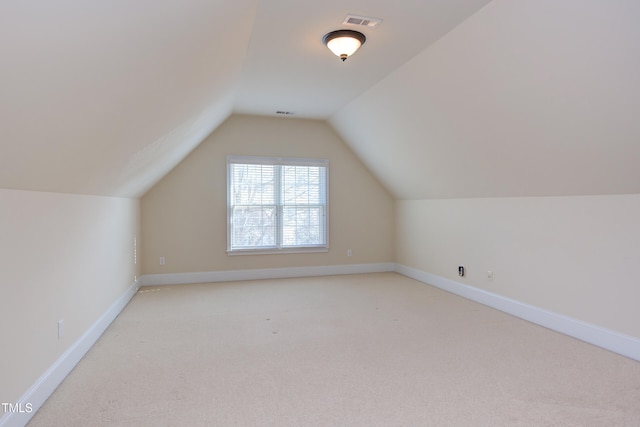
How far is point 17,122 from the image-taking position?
147 centimetres

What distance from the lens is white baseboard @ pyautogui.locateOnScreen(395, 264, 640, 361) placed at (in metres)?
2.93

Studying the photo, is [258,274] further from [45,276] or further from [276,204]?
[45,276]

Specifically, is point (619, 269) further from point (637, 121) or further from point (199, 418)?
point (199, 418)

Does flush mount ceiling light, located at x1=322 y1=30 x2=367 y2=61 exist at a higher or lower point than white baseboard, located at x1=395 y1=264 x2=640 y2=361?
higher

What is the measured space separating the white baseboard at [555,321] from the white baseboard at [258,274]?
4.75 feet

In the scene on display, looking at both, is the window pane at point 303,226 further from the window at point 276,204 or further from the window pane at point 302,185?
the window pane at point 302,185

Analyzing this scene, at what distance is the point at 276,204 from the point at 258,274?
1148mm

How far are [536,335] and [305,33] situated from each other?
10.9 ft

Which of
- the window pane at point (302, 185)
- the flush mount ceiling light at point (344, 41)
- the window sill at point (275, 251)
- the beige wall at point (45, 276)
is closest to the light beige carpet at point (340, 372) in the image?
the beige wall at point (45, 276)

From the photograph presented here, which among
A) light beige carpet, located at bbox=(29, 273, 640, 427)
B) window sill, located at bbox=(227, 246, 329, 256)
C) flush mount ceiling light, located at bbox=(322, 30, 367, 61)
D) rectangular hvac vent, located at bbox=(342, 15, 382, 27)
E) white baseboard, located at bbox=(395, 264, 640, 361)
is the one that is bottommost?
light beige carpet, located at bbox=(29, 273, 640, 427)

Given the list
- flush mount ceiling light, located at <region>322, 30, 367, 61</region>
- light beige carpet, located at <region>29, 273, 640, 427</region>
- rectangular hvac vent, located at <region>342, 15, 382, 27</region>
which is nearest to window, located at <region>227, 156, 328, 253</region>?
light beige carpet, located at <region>29, 273, 640, 427</region>

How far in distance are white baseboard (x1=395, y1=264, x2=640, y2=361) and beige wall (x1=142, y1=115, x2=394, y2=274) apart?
1671 millimetres

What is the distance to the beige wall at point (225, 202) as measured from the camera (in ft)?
18.1

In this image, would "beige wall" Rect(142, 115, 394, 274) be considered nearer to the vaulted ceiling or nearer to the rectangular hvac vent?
the vaulted ceiling
